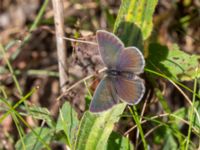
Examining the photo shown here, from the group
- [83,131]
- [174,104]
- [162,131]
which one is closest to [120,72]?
[83,131]

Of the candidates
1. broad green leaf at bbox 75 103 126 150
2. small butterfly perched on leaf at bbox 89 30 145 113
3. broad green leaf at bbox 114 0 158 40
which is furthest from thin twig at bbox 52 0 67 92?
broad green leaf at bbox 75 103 126 150

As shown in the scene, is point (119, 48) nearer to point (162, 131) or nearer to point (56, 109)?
point (162, 131)

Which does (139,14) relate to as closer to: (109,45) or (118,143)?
(109,45)

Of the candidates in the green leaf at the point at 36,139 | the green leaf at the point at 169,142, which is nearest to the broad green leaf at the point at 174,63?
the green leaf at the point at 169,142

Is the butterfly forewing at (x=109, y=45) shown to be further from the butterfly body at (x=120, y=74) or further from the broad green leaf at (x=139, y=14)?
the broad green leaf at (x=139, y=14)

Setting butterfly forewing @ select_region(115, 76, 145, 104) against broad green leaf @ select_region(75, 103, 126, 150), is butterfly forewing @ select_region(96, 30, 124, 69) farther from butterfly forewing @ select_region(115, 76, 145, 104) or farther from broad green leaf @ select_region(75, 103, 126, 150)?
broad green leaf @ select_region(75, 103, 126, 150)

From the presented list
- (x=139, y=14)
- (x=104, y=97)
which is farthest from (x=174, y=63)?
(x=104, y=97)
